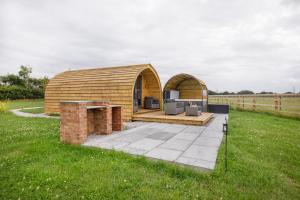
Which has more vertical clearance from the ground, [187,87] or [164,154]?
[187,87]

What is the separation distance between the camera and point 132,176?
2.79m

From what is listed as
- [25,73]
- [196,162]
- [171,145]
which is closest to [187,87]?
[171,145]

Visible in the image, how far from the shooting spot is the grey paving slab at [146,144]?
4270 mm

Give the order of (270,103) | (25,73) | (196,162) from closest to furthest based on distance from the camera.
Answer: (196,162) → (270,103) → (25,73)

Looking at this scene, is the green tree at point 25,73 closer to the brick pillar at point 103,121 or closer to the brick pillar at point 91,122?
the brick pillar at point 91,122

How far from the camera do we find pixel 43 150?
400 cm

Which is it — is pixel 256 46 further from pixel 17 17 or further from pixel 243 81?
pixel 17 17

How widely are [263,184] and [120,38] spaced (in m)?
12.6

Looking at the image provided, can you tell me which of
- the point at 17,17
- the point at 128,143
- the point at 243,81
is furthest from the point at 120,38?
the point at 243,81

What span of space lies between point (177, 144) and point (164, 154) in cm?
88

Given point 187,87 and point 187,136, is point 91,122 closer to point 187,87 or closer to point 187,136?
point 187,136

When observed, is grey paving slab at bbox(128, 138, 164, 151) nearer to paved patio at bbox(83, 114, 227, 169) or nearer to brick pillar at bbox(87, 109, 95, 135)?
paved patio at bbox(83, 114, 227, 169)

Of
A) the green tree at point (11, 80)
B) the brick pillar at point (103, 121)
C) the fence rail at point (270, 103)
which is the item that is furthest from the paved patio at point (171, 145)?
the green tree at point (11, 80)

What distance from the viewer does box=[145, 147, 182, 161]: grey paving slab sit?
11.7ft
